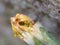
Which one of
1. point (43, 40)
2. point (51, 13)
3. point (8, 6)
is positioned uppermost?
point (8, 6)

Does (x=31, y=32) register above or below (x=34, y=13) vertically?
below

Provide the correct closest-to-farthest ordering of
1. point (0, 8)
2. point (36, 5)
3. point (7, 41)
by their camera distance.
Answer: point (36, 5), point (7, 41), point (0, 8)

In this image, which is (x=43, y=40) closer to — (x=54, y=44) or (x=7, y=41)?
(x=54, y=44)

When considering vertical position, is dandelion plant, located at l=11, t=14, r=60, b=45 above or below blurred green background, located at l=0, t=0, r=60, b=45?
below

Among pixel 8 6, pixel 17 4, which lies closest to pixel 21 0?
pixel 17 4

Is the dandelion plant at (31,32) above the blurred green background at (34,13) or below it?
below

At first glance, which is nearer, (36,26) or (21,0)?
(36,26)

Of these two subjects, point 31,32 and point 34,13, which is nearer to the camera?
point 31,32

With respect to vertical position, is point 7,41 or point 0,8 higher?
point 0,8
